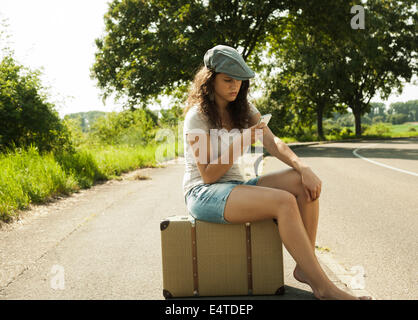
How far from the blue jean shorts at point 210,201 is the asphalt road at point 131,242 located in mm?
705

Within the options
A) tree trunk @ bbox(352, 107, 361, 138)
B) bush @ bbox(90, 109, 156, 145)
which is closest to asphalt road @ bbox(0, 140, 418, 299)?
bush @ bbox(90, 109, 156, 145)

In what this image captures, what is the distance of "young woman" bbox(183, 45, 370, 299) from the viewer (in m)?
2.67

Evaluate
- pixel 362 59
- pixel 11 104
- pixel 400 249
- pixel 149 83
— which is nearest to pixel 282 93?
pixel 362 59

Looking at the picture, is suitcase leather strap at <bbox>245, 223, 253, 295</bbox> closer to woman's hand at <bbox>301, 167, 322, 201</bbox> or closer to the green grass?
woman's hand at <bbox>301, 167, 322, 201</bbox>

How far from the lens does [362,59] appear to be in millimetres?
35688

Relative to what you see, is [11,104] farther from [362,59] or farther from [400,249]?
[362,59]

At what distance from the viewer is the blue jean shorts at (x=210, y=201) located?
2779 mm

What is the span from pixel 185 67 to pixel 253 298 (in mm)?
18596

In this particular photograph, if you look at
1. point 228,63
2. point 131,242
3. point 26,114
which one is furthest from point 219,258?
point 26,114

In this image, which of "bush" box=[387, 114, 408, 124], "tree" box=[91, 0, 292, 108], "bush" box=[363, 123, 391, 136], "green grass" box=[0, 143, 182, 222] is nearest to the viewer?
"green grass" box=[0, 143, 182, 222]

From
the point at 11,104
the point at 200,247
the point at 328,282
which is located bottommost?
the point at 328,282

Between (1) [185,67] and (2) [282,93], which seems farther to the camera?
(2) [282,93]

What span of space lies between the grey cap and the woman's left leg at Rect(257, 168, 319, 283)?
822 millimetres

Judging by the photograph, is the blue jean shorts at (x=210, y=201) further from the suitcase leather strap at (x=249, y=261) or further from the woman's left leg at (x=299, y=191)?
the woman's left leg at (x=299, y=191)
